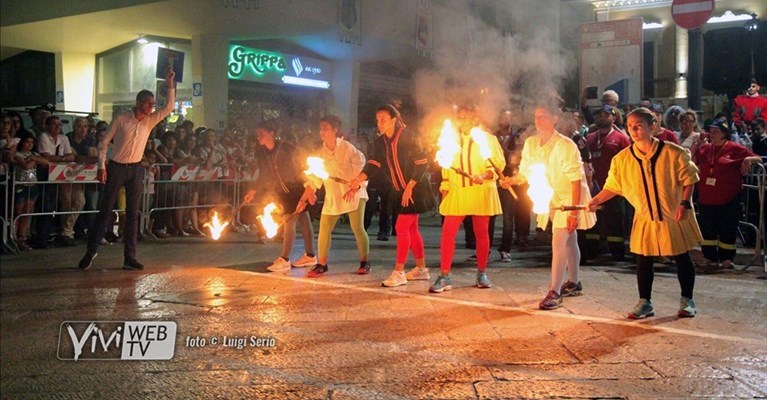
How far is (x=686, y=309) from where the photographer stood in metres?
5.78

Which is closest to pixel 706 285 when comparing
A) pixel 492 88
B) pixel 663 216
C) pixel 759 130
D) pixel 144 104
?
pixel 663 216

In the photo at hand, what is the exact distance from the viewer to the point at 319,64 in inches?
810

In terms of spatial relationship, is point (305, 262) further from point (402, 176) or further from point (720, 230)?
point (720, 230)

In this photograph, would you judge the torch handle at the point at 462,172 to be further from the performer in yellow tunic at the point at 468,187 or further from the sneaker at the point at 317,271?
the sneaker at the point at 317,271

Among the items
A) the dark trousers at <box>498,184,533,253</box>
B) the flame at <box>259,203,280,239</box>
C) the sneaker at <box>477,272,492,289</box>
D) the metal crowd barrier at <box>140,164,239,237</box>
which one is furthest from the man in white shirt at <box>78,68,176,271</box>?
the dark trousers at <box>498,184,533,253</box>

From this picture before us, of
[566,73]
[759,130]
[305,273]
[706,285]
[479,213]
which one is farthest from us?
[759,130]

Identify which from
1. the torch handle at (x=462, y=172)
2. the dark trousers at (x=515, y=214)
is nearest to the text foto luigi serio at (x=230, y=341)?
the torch handle at (x=462, y=172)

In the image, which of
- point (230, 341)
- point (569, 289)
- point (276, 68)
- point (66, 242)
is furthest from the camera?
point (276, 68)

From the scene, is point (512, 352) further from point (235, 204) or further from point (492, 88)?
point (235, 204)

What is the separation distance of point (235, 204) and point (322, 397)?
29.3 feet

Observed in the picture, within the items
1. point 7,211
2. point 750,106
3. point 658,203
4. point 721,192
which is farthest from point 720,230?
point 7,211

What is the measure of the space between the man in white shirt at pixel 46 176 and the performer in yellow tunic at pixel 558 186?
6.91m

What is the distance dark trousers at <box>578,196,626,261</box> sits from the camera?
29.0 ft

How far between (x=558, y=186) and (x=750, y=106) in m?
9.09
